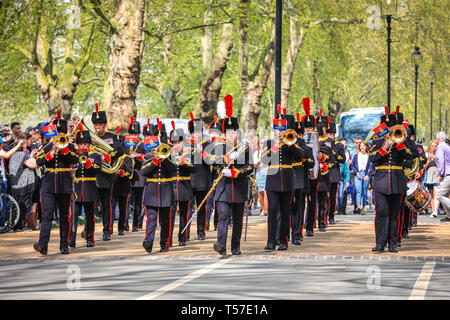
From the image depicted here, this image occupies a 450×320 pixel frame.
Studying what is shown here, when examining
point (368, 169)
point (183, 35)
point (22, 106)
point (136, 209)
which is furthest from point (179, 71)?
point (136, 209)

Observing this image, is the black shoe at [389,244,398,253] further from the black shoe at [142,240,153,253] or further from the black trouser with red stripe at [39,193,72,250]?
the black trouser with red stripe at [39,193,72,250]

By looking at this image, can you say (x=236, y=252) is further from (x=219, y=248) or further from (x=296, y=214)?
(x=296, y=214)

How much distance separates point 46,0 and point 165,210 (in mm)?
18238

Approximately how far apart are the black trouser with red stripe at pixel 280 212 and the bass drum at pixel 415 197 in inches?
123

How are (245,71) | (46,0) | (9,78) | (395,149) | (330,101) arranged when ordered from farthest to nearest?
(330,101)
(9,78)
(245,71)
(46,0)
(395,149)

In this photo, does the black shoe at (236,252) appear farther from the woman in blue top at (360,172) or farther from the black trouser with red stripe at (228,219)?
the woman in blue top at (360,172)

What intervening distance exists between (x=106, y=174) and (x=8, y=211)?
2.57 metres

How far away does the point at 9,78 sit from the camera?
150ft

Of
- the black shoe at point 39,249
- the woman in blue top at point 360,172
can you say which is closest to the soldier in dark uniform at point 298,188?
the black shoe at point 39,249

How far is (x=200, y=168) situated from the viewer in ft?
62.9

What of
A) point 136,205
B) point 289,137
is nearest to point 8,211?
point 136,205

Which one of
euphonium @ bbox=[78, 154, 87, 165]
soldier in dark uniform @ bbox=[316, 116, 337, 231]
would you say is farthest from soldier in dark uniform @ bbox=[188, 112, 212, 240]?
soldier in dark uniform @ bbox=[316, 116, 337, 231]

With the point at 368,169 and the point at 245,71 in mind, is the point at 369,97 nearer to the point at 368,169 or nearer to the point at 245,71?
the point at 245,71

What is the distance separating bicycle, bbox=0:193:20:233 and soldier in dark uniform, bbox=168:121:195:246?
396cm
